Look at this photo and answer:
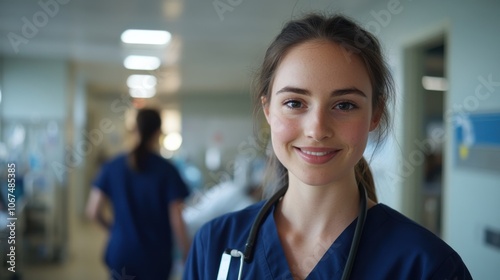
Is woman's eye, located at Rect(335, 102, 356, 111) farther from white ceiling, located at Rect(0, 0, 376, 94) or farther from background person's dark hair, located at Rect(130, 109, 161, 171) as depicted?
background person's dark hair, located at Rect(130, 109, 161, 171)

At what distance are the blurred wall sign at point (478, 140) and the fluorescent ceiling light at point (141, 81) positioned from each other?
5.83 m

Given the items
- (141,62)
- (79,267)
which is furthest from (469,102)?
(141,62)

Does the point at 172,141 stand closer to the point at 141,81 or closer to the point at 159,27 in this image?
the point at 141,81

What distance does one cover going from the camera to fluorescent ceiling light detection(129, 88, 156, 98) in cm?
910

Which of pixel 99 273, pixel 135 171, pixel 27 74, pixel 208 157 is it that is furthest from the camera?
pixel 208 157

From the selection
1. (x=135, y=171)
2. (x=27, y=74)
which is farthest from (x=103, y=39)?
(x=135, y=171)

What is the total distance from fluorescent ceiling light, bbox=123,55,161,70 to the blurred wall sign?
13.6 feet

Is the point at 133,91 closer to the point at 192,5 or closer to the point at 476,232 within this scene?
the point at 192,5

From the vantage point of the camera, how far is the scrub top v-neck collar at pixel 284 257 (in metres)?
0.87

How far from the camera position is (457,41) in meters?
1.91

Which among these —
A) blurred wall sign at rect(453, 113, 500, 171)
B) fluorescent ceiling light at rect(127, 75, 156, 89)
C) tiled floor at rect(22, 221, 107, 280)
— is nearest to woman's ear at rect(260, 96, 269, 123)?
blurred wall sign at rect(453, 113, 500, 171)

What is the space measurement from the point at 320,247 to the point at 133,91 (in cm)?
920

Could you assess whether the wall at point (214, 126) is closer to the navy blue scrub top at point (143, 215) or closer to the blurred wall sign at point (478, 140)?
the navy blue scrub top at point (143, 215)

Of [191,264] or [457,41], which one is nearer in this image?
[191,264]
